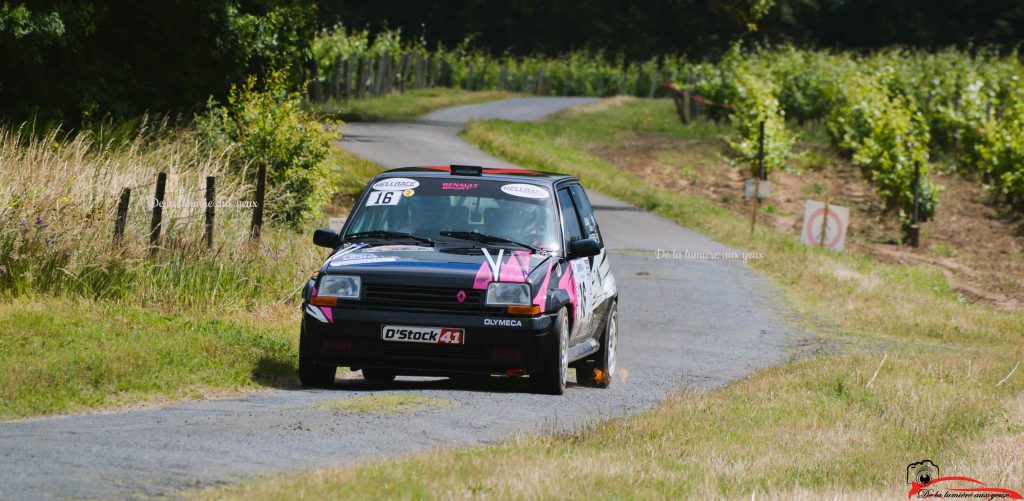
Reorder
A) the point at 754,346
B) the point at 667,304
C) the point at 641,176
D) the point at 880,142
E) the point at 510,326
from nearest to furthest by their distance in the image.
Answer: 1. the point at 510,326
2. the point at 754,346
3. the point at 667,304
4. the point at 880,142
5. the point at 641,176

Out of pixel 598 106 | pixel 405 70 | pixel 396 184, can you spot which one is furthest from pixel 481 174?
pixel 405 70

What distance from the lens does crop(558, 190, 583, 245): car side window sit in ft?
38.5

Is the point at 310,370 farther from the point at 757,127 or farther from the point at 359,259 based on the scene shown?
the point at 757,127

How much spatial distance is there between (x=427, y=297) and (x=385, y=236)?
98 centimetres

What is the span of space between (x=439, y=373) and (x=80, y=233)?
579cm

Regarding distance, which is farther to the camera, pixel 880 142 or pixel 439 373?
pixel 880 142

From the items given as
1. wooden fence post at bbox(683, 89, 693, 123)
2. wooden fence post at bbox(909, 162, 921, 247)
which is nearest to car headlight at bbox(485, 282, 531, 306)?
wooden fence post at bbox(909, 162, 921, 247)

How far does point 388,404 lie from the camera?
984cm

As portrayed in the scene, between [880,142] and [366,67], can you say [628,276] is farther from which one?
[366,67]

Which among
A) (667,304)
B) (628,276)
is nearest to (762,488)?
(667,304)

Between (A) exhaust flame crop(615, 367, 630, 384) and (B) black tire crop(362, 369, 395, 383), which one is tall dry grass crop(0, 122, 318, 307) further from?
(A) exhaust flame crop(615, 367, 630, 384)

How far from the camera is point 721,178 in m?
40.5

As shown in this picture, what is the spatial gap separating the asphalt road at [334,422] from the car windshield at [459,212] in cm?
120

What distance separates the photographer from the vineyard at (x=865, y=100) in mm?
36125
